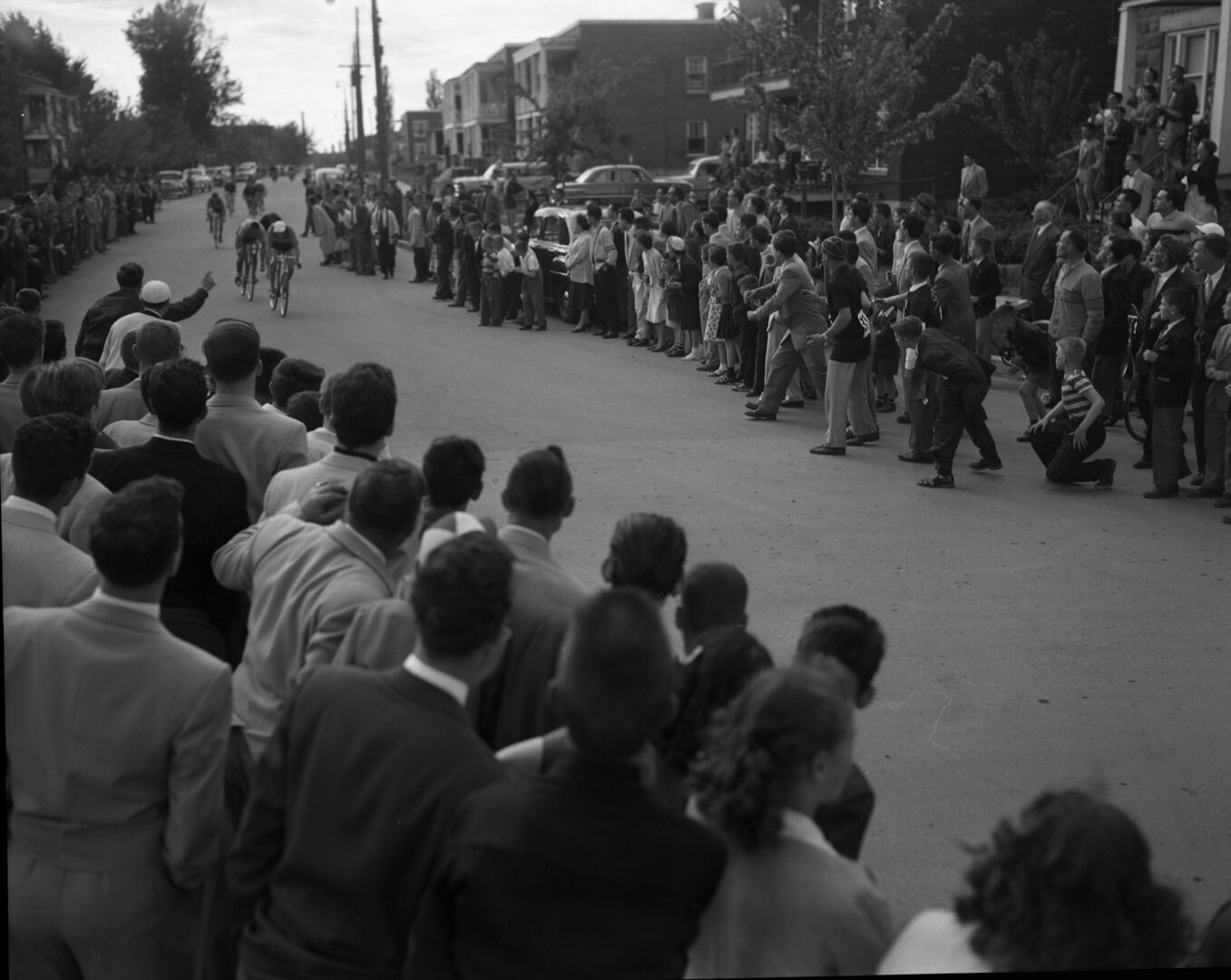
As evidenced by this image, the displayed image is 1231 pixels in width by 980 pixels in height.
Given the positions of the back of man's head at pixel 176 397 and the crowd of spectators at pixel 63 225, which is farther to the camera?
the crowd of spectators at pixel 63 225

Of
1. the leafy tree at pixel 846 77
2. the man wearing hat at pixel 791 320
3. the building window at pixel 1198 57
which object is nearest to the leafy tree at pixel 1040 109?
the building window at pixel 1198 57

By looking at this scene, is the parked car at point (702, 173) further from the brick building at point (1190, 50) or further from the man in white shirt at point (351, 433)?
the man in white shirt at point (351, 433)

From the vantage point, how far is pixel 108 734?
3316mm

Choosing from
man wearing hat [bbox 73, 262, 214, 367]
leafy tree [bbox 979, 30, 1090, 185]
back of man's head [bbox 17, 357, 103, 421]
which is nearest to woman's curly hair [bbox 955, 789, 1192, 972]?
back of man's head [bbox 17, 357, 103, 421]

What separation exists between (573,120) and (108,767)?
140ft

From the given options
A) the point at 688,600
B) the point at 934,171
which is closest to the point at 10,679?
the point at 688,600

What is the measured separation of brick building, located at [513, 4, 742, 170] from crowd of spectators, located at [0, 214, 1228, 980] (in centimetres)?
4924

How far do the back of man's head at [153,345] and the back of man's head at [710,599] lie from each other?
3.98 meters

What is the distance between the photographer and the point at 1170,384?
34.4 feet

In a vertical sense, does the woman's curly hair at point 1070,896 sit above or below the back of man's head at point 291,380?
below

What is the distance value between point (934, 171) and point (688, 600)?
29.6 meters

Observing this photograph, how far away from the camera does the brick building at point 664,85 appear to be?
53062mm

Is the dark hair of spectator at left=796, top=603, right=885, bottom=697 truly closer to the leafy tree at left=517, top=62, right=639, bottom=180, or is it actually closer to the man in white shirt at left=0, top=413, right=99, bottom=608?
the man in white shirt at left=0, top=413, right=99, bottom=608

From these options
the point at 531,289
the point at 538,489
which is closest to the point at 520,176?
the point at 531,289
